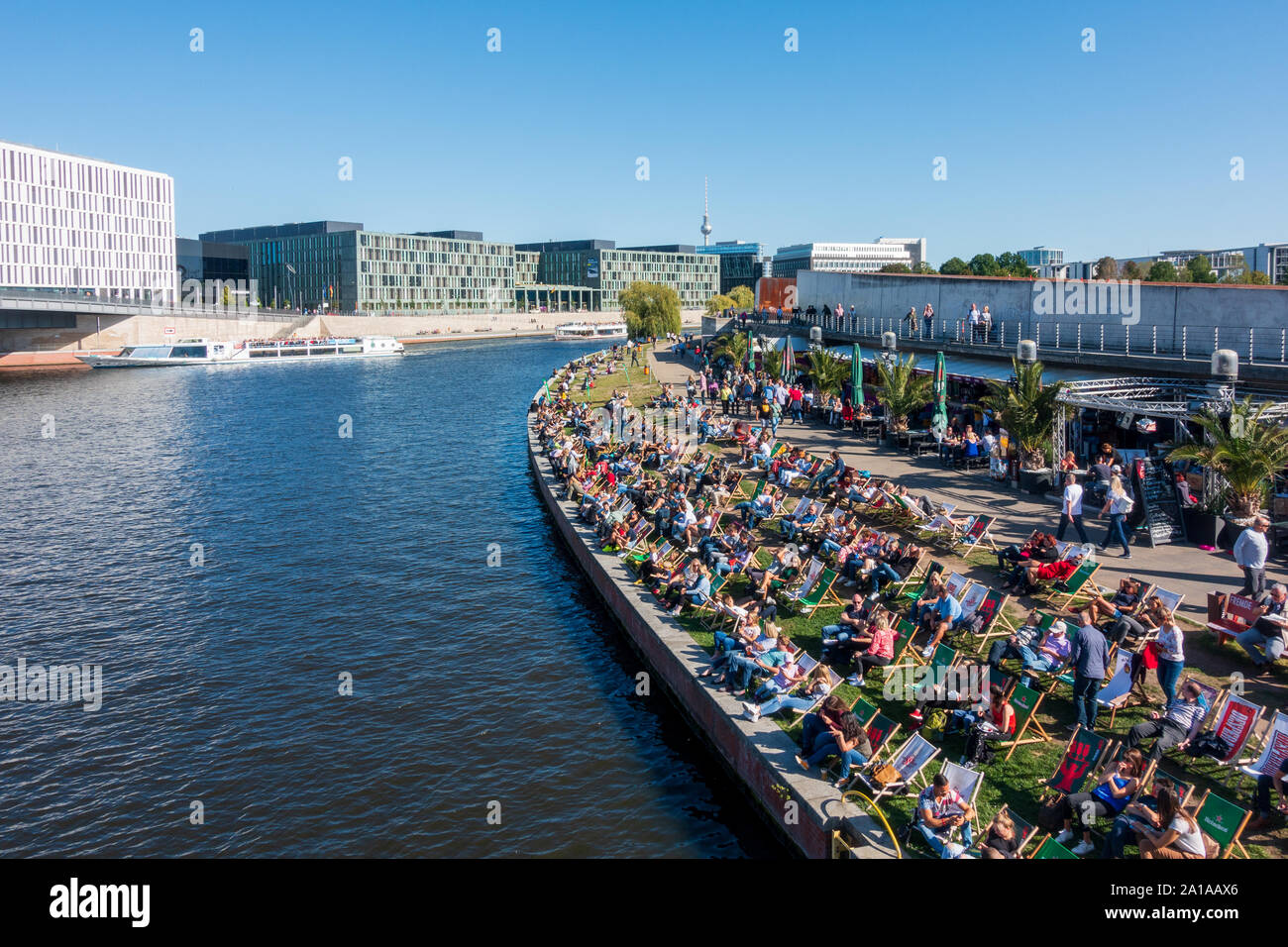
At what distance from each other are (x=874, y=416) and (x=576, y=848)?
19.4 meters

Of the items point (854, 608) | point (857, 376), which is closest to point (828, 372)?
point (857, 376)

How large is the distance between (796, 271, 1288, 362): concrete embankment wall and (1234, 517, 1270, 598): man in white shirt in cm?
889

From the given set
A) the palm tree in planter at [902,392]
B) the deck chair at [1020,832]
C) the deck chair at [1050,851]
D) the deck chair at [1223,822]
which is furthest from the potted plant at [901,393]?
the deck chair at [1050,851]

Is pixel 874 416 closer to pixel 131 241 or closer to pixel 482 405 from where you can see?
pixel 482 405

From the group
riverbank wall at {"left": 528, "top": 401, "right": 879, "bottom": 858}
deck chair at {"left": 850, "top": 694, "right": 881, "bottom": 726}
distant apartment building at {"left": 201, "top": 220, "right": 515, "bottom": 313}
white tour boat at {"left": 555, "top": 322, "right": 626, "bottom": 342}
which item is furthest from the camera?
distant apartment building at {"left": 201, "top": 220, "right": 515, "bottom": 313}

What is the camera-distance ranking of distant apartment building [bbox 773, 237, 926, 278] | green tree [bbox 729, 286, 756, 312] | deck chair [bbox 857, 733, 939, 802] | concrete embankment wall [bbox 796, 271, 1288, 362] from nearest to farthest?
deck chair [bbox 857, 733, 939, 802]
concrete embankment wall [bbox 796, 271, 1288, 362]
green tree [bbox 729, 286, 756, 312]
distant apartment building [bbox 773, 237, 926, 278]

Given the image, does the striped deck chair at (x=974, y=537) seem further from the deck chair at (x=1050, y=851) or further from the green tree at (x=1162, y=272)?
the green tree at (x=1162, y=272)

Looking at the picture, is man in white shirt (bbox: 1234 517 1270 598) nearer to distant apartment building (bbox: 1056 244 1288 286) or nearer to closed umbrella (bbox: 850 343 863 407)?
closed umbrella (bbox: 850 343 863 407)

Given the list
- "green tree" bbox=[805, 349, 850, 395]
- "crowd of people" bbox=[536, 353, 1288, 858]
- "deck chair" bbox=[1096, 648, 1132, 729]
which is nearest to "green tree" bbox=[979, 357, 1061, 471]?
"crowd of people" bbox=[536, 353, 1288, 858]

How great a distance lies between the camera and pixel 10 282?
99.5 meters

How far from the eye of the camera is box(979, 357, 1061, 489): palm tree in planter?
19562 millimetres
